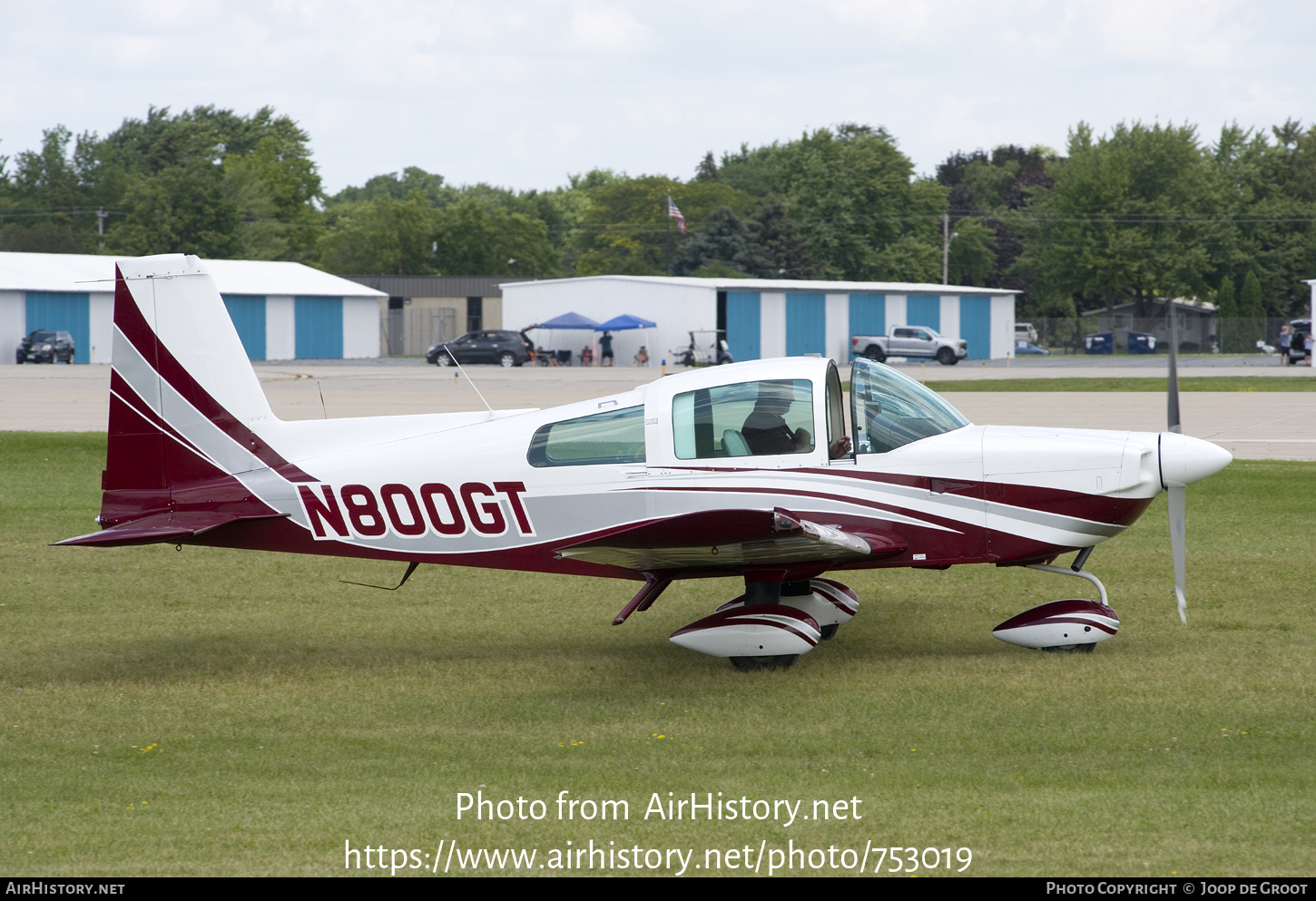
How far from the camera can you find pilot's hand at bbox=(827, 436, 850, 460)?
26.6ft

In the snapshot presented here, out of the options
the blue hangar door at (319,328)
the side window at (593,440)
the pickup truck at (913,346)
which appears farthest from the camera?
the blue hangar door at (319,328)

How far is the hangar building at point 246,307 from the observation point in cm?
5684

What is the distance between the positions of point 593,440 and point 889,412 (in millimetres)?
1981

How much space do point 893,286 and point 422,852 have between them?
60.8 meters

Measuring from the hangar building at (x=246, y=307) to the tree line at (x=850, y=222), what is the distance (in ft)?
72.3

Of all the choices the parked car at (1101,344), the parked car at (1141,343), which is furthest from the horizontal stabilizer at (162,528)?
the parked car at (1141,343)

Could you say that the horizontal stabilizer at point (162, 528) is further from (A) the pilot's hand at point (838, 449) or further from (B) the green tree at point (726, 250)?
(B) the green tree at point (726, 250)

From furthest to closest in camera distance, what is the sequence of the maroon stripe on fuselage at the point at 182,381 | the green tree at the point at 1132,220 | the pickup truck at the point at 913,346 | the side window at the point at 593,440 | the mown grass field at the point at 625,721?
the green tree at the point at 1132,220 → the pickup truck at the point at 913,346 → the maroon stripe on fuselage at the point at 182,381 → the side window at the point at 593,440 → the mown grass field at the point at 625,721

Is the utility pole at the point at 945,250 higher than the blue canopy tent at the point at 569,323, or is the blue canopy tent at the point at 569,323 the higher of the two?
the utility pole at the point at 945,250

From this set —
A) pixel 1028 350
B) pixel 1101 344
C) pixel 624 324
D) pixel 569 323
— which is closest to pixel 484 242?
pixel 569 323

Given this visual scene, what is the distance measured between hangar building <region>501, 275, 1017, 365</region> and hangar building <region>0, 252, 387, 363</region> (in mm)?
8991

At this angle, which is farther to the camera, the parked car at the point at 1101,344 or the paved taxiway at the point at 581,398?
the parked car at the point at 1101,344

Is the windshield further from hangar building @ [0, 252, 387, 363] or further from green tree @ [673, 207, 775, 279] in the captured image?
green tree @ [673, 207, 775, 279]
